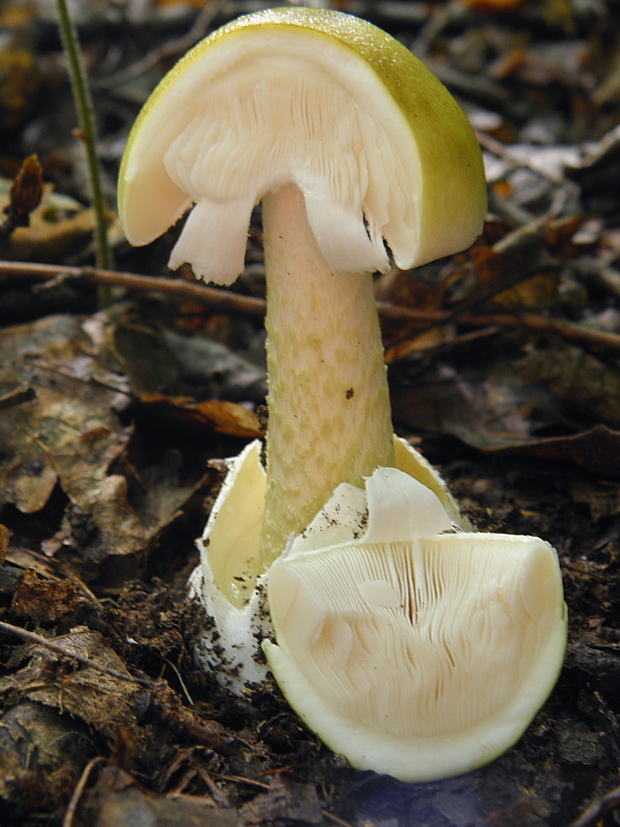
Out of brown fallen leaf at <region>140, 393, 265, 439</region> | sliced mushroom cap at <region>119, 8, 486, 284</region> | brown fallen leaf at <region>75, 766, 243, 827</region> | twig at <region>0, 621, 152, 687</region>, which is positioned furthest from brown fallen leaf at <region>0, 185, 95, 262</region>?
brown fallen leaf at <region>75, 766, 243, 827</region>

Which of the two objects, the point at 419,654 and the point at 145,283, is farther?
the point at 145,283

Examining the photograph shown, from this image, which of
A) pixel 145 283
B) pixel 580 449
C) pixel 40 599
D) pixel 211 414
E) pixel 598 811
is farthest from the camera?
pixel 145 283

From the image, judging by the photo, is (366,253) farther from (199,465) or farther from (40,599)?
(199,465)

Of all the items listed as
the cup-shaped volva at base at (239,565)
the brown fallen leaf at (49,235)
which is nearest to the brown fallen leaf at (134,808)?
the cup-shaped volva at base at (239,565)

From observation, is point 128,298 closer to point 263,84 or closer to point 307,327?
point 307,327

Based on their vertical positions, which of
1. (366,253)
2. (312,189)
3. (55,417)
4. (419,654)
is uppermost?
(312,189)

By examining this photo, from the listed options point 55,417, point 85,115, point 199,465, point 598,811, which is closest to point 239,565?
point 199,465

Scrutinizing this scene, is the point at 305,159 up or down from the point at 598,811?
up
